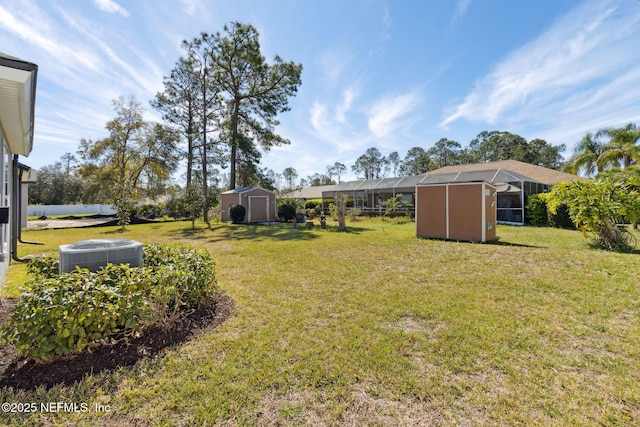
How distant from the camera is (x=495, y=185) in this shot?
16297 millimetres

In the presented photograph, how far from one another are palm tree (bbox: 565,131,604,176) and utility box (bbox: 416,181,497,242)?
16.6 meters

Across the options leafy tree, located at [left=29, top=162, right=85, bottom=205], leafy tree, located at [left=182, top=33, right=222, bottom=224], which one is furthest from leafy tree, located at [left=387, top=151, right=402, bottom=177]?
leafy tree, located at [left=29, top=162, right=85, bottom=205]

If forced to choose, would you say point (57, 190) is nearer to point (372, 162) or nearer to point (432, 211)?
point (432, 211)

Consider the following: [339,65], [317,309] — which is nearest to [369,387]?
[317,309]

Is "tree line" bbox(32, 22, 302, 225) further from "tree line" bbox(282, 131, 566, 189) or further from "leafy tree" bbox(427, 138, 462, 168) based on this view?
"leafy tree" bbox(427, 138, 462, 168)

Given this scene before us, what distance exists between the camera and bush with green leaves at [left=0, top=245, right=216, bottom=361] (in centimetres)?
212

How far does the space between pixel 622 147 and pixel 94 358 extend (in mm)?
27062

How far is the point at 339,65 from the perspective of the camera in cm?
1169

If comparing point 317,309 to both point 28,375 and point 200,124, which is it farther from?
point 200,124

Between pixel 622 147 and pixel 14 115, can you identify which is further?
pixel 622 147

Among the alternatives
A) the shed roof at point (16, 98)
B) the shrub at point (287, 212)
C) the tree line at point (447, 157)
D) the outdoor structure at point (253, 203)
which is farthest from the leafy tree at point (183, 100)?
the shed roof at point (16, 98)

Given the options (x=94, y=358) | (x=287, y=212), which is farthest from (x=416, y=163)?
(x=94, y=358)

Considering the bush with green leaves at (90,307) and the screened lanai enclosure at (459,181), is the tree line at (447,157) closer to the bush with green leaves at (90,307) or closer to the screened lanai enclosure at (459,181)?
the screened lanai enclosure at (459,181)

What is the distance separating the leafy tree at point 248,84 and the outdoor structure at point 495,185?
8.71 metres
